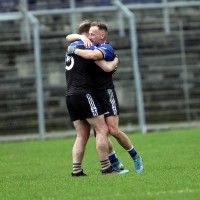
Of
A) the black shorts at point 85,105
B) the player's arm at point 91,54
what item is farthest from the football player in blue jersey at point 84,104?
the player's arm at point 91,54

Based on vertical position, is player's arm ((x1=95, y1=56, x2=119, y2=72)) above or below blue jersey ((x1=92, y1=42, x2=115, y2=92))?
above

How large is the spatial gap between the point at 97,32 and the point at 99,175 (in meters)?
1.91

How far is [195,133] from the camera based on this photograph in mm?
20203

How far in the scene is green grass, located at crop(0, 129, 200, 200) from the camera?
9.30 meters

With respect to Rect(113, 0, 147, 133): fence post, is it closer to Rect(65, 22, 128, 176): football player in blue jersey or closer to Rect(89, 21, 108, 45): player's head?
Rect(65, 22, 128, 176): football player in blue jersey

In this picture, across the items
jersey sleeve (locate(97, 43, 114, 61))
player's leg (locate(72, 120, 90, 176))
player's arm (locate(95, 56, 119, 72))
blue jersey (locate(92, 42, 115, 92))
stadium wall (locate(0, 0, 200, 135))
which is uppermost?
jersey sleeve (locate(97, 43, 114, 61))

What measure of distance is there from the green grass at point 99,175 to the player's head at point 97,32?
5.96ft

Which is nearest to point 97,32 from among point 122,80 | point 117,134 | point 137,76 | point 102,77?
point 102,77

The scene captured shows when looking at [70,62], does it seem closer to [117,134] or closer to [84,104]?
[84,104]

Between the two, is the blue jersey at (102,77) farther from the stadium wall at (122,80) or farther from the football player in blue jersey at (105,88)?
the stadium wall at (122,80)

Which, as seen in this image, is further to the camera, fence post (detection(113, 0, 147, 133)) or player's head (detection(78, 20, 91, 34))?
fence post (detection(113, 0, 147, 133))

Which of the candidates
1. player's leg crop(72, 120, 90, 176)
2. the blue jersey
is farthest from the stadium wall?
the blue jersey

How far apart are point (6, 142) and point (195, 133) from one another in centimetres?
491

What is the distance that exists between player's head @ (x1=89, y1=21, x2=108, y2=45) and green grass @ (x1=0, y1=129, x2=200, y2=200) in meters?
1.82
